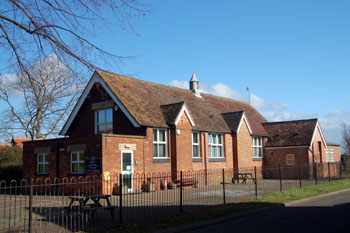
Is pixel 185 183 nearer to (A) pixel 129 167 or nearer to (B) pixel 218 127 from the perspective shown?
(A) pixel 129 167

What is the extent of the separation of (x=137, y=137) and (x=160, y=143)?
2355 millimetres

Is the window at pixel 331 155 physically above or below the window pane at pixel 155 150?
below

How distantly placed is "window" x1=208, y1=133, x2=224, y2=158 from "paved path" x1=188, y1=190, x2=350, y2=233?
12.6 metres

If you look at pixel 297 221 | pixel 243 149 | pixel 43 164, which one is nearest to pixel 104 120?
pixel 43 164

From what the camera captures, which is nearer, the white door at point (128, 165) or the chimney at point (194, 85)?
the white door at point (128, 165)

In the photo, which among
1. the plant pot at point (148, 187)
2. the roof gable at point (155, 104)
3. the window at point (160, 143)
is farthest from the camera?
the window at point (160, 143)

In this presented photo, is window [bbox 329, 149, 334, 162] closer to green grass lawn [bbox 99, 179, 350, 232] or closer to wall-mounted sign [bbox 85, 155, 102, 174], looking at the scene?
green grass lawn [bbox 99, 179, 350, 232]

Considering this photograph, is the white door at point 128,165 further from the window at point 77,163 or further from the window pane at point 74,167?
the window pane at point 74,167

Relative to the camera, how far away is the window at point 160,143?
22.6 m

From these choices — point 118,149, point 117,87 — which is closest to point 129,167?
point 118,149

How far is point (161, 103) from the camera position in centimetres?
2606

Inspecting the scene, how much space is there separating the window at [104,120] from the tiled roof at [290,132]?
52.9 feet

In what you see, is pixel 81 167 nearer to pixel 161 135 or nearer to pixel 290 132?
pixel 161 135

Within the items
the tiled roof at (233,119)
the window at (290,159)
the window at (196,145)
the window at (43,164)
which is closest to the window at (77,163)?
the window at (43,164)
